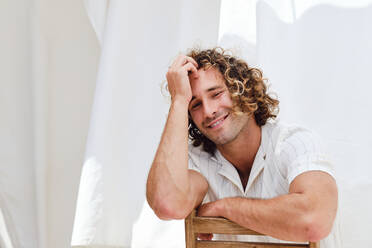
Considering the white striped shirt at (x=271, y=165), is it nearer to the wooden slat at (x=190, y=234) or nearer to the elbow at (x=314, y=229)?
the elbow at (x=314, y=229)

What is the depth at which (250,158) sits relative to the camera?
1479mm

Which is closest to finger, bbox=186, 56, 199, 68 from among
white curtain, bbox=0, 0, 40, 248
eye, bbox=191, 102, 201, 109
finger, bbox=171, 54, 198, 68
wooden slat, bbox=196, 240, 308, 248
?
finger, bbox=171, 54, 198, 68

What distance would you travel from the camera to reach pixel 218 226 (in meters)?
1.15

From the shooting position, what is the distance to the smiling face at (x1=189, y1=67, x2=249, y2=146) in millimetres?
1401

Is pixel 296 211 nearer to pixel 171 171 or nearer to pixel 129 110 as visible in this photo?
pixel 171 171

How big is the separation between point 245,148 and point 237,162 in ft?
0.20

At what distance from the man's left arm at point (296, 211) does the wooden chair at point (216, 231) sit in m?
0.02

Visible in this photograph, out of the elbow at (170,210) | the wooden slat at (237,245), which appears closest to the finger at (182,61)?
the elbow at (170,210)

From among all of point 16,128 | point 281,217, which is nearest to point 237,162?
point 281,217

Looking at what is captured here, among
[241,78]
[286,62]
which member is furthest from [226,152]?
[286,62]

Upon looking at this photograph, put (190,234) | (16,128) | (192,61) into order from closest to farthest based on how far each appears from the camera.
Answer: (190,234), (192,61), (16,128)

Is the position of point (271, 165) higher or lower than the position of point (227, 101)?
lower

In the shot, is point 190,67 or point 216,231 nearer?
point 216,231

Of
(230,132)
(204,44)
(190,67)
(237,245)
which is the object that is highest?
(204,44)
